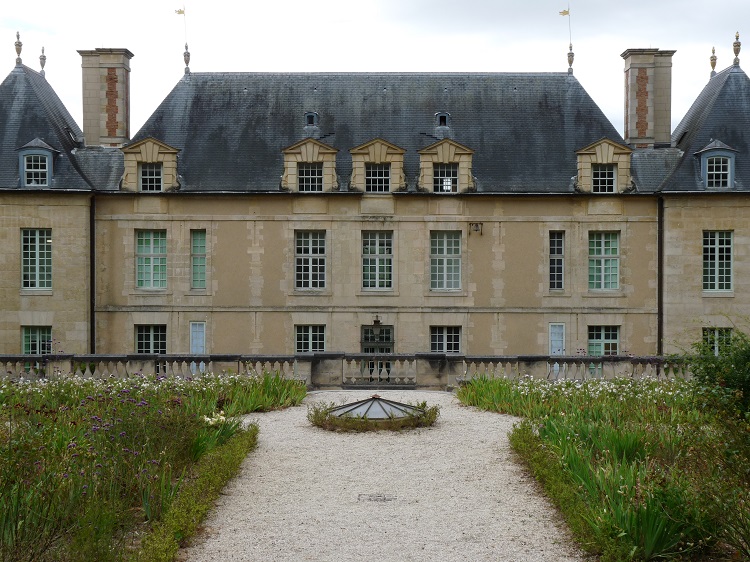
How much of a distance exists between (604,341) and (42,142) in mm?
15830

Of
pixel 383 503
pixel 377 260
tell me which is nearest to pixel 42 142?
pixel 377 260

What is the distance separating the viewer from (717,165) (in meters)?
22.8

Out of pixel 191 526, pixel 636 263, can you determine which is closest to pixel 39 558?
pixel 191 526

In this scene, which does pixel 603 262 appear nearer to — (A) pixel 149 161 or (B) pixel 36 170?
(A) pixel 149 161

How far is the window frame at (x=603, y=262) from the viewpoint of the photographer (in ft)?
76.1

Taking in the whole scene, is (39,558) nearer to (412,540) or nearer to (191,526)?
(191,526)

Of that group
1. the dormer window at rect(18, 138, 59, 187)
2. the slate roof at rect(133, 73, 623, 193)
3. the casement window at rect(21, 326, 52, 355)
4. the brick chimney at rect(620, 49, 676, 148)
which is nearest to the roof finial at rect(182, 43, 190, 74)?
the slate roof at rect(133, 73, 623, 193)

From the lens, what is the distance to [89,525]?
6.56 metres

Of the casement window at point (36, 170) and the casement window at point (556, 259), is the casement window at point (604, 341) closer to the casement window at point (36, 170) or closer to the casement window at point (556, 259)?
the casement window at point (556, 259)

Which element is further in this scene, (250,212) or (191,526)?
(250,212)

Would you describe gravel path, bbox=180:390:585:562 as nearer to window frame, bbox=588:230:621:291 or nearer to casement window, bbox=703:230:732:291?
window frame, bbox=588:230:621:291

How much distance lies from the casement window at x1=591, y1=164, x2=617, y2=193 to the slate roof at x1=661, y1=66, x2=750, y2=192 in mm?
1374

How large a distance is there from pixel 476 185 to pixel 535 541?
16.6m

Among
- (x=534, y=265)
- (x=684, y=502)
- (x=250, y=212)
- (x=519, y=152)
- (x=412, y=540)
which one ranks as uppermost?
(x=519, y=152)
